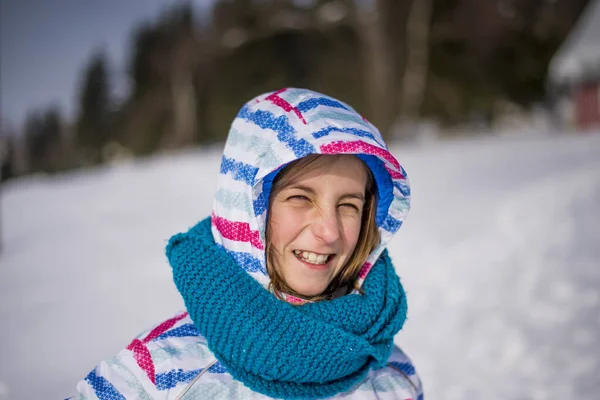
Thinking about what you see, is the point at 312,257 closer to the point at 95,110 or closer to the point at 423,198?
the point at 423,198

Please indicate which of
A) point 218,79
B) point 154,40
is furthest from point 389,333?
point 154,40

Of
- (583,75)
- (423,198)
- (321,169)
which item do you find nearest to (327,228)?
(321,169)

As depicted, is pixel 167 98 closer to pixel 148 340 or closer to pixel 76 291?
pixel 76 291

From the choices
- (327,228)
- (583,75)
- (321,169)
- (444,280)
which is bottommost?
(444,280)

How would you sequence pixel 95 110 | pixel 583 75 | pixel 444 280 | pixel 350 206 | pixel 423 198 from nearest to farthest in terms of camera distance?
pixel 350 206
pixel 444 280
pixel 423 198
pixel 583 75
pixel 95 110

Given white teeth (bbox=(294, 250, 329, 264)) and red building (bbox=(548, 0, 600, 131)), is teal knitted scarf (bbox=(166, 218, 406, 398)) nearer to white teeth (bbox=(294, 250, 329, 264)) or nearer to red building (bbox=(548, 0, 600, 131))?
white teeth (bbox=(294, 250, 329, 264))

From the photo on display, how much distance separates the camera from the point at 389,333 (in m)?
1.53

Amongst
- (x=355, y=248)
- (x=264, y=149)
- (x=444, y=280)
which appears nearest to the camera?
(x=264, y=149)

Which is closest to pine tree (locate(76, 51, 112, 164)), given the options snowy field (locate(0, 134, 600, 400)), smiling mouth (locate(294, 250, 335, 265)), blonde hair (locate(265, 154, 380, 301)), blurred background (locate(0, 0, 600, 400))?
blurred background (locate(0, 0, 600, 400))

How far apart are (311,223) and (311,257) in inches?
3.8

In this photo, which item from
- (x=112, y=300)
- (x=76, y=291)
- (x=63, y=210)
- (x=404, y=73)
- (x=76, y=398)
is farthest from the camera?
(x=404, y=73)

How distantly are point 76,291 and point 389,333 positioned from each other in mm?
3428

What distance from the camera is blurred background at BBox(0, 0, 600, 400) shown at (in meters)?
3.26

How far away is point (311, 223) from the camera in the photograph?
4.93ft
